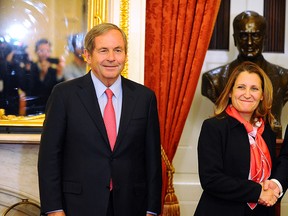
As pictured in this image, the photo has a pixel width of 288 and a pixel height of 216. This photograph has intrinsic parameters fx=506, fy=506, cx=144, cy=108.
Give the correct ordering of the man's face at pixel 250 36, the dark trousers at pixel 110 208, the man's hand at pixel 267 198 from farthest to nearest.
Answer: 1. the man's face at pixel 250 36
2. the dark trousers at pixel 110 208
3. the man's hand at pixel 267 198

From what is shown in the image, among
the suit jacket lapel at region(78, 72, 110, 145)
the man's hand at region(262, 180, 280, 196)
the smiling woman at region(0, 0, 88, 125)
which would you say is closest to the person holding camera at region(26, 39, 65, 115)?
the smiling woman at region(0, 0, 88, 125)

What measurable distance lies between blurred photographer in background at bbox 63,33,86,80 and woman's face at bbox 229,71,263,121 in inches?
60.9

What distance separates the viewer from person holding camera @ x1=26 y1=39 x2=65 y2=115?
3.60 m

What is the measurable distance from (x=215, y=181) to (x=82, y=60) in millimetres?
1719

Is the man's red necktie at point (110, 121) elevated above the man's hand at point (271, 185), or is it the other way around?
the man's red necktie at point (110, 121)

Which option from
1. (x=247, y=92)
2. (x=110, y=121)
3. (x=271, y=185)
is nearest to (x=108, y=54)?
(x=110, y=121)

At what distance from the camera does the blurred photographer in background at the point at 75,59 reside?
363cm

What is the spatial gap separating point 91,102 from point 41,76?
1.34 m

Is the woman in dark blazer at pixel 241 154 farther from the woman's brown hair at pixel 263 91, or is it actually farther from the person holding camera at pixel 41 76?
the person holding camera at pixel 41 76

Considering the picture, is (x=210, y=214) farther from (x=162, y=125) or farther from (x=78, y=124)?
(x=162, y=125)

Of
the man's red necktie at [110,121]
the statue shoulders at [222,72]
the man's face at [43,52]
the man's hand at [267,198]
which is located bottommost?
the man's hand at [267,198]

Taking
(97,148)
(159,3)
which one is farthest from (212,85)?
(97,148)

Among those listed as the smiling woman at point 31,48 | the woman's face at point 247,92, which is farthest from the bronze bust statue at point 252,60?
the woman's face at point 247,92

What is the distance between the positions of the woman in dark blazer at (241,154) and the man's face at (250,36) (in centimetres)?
121
